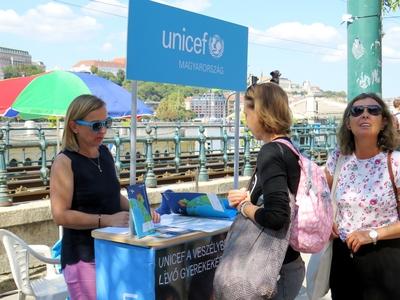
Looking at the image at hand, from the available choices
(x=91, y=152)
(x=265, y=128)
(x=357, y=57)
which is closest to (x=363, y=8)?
(x=357, y=57)

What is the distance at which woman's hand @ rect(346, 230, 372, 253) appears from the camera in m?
2.63

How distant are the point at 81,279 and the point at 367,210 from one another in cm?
164

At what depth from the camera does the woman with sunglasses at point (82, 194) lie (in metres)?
2.83

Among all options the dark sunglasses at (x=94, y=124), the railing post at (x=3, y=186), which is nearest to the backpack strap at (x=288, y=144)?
the dark sunglasses at (x=94, y=124)

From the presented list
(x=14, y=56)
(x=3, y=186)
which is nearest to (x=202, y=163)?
(x=3, y=186)

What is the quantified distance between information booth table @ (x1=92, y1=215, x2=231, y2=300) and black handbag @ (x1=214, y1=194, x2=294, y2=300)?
1.42 ft

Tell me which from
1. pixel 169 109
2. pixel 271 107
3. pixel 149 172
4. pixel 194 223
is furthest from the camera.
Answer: pixel 169 109

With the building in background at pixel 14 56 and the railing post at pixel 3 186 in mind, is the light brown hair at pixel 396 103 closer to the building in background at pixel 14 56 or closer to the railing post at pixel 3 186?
the railing post at pixel 3 186

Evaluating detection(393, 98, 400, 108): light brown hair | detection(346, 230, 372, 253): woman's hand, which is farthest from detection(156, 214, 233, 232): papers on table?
detection(393, 98, 400, 108): light brown hair

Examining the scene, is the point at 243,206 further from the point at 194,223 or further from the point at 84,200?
the point at 84,200

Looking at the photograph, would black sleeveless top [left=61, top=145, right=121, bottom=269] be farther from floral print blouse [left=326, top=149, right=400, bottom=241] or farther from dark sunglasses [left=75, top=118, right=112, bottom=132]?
floral print blouse [left=326, top=149, right=400, bottom=241]

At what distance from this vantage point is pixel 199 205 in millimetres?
3441

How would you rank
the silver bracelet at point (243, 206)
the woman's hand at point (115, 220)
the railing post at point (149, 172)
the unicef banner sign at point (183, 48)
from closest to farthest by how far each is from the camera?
the silver bracelet at point (243, 206)
the unicef banner sign at point (183, 48)
the woman's hand at point (115, 220)
the railing post at point (149, 172)

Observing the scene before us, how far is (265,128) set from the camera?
244cm
